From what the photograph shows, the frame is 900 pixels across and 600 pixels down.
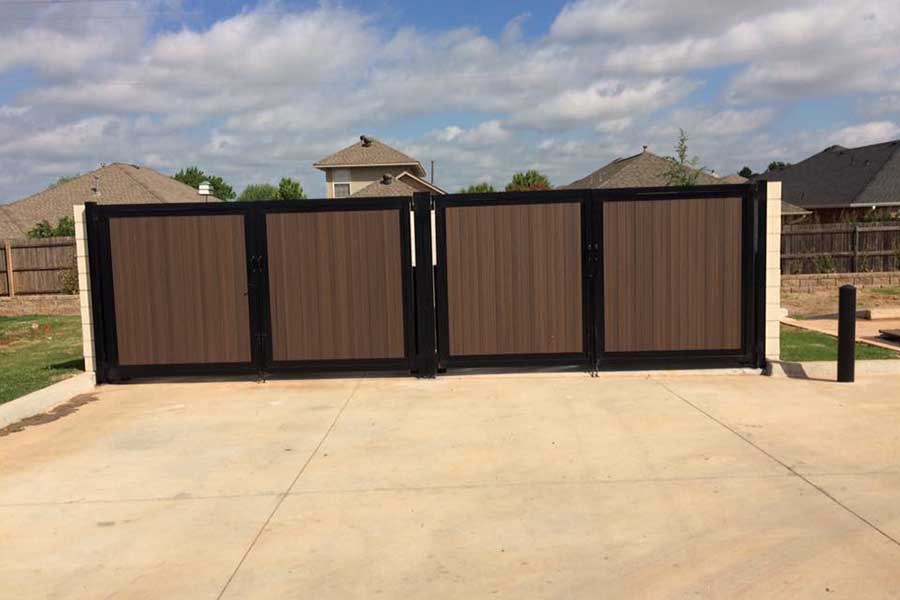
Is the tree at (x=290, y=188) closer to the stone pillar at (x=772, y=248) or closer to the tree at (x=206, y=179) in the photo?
the tree at (x=206, y=179)

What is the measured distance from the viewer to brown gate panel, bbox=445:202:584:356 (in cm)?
988

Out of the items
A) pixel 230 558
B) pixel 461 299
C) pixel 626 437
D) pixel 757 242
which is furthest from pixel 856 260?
pixel 230 558

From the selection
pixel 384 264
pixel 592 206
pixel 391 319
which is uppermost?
pixel 592 206

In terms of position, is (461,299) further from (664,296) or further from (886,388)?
(886,388)

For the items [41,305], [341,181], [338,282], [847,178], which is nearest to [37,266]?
[41,305]

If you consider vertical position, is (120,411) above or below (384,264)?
below

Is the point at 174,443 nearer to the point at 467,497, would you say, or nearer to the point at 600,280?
the point at 467,497

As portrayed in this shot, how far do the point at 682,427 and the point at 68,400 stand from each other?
7313mm

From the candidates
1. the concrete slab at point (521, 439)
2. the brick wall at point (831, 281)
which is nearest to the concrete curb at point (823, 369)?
the concrete slab at point (521, 439)

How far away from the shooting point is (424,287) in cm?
993

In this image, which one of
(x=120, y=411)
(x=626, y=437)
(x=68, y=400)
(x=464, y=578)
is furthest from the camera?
(x=68, y=400)

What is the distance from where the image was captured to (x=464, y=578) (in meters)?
4.27

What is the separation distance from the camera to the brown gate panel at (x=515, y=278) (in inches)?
389

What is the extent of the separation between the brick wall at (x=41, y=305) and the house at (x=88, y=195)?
31.3 feet
